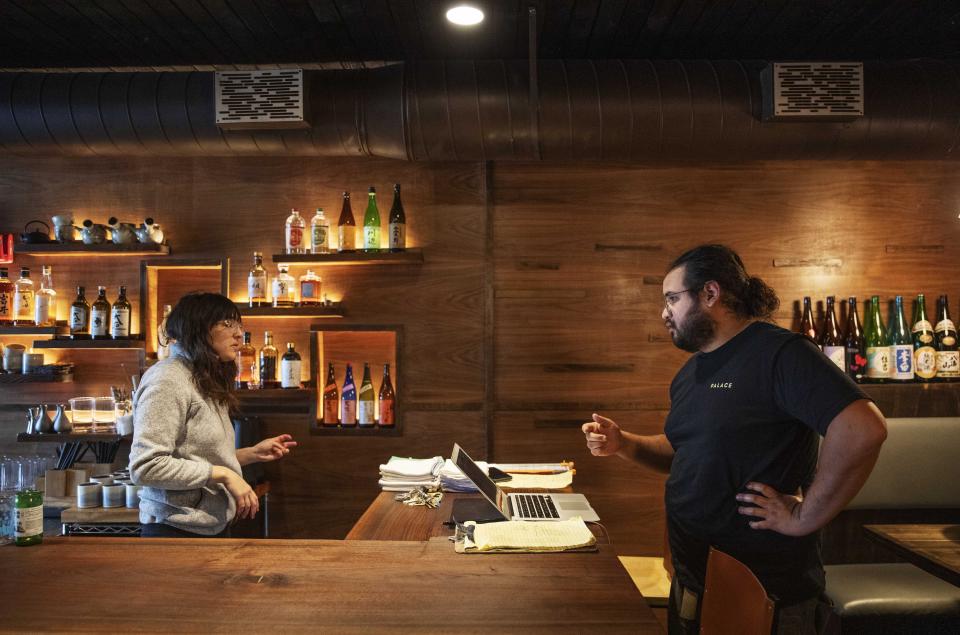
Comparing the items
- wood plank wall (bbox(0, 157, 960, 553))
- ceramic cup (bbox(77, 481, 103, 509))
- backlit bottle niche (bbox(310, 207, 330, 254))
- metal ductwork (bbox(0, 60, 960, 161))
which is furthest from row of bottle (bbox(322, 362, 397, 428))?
metal ductwork (bbox(0, 60, 960, 161))

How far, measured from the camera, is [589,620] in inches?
50.4

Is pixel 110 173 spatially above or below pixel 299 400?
above

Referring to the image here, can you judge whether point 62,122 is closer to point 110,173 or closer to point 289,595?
point 110,173

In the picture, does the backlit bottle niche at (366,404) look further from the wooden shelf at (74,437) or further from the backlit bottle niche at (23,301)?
the backlit bottle niche at (23,301)

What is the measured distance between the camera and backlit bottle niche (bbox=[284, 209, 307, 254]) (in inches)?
143

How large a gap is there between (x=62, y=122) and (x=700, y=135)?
3.00 m

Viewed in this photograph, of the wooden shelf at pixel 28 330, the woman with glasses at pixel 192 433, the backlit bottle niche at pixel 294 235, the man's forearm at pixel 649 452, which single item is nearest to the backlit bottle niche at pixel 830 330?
the man's forearm at pixel 649 452

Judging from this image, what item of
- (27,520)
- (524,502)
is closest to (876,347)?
(524,502)

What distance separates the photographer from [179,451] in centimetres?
222

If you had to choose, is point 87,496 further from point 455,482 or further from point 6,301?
point 455,482

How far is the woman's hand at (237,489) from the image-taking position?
2160mm

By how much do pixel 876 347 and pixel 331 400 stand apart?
2864mm

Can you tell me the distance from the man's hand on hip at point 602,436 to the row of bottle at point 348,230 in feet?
5.76

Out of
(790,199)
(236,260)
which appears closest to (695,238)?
(790,199)
